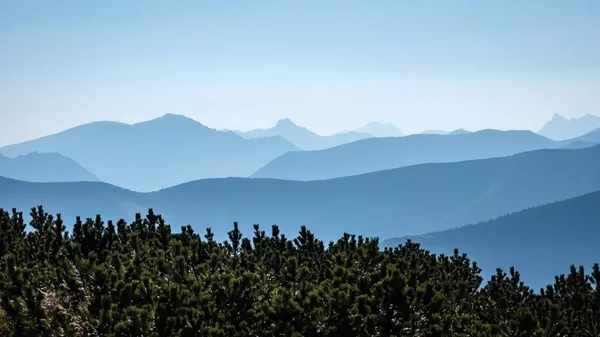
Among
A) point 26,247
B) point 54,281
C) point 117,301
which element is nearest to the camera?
point 117,301

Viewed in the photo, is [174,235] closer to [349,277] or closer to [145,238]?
[145,238]

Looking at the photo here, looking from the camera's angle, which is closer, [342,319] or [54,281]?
[342,319]

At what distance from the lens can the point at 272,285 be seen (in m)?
16.1

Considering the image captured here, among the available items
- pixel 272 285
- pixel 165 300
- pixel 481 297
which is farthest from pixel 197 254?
pixel 481 297

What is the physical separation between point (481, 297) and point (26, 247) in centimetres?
1528

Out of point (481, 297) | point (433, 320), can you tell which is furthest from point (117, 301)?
point (481, 297)

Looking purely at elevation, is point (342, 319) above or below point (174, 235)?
below

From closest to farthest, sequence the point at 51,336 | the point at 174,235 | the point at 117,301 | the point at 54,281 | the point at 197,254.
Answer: the point at 51,336
the point at 117,301
the point at 54,281
the point at 197,254
the point at 174,235

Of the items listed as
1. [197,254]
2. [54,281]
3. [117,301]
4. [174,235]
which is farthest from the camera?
[174,235]

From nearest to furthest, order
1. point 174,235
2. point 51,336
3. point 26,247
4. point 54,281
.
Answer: point 51,336 < point 54,281 < point 26,247 < point 174,235

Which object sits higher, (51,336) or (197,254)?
(197,254)

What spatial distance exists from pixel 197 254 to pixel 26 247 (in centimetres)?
703

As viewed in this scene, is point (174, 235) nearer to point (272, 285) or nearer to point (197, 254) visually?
point (197, 254)

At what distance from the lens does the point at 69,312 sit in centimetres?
1433
